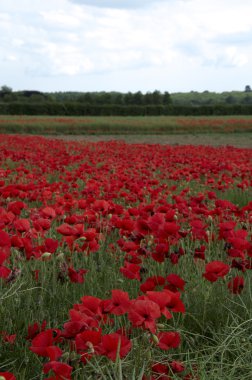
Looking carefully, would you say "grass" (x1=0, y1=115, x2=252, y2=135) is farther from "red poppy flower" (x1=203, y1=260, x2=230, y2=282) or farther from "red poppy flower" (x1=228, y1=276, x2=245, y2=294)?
"red poppy flower" (x1=203, y1=260, x2=230, y2=282)

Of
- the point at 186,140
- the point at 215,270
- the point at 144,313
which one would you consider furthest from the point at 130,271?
the point at 186,140

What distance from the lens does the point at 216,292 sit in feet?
8.60

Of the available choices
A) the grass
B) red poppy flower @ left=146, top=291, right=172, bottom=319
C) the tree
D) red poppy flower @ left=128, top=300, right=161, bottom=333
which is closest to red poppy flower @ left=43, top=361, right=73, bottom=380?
red poppy flower @ left=128, top=300, right=161, bottom=333

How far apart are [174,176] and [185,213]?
2910mm

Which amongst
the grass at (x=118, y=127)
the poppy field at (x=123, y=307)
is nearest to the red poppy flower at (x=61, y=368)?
the poppy field at (x=123, y=307)

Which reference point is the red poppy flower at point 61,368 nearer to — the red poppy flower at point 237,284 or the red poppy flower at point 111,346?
the red poppy flower at point 111,346

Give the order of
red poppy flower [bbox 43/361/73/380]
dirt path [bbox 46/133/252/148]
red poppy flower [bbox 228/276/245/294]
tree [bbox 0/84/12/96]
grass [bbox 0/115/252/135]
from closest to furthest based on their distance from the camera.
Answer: red poppy flower [bbox 43/361/73/380], red poppy flower [bbox 228/276/245/294], dirt path [bbox 46/133/252/148], grass [bbox 0/115/252/135], tree [bbox 0/84/12/96]

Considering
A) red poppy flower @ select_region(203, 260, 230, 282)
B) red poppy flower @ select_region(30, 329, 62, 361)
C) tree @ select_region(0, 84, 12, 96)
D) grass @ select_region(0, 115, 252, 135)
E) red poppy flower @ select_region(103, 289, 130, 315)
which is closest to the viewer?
red poppy flower @ select_region(30, 329, 62, 361)

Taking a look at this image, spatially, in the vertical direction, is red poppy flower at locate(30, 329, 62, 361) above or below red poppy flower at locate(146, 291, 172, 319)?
below

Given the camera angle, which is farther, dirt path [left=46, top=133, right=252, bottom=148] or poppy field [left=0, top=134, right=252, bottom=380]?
dirt path [left=46, top=133, right=252, bottom=148]

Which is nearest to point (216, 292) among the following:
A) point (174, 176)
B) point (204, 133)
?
point (174, 176)

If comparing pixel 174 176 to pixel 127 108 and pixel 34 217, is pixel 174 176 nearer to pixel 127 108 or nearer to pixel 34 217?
pixel 34 217

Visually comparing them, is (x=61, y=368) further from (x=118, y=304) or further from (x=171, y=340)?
(x=171, y=340)

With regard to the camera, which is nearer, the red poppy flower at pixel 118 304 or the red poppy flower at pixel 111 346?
the red poppy flower at pixel 111 346
